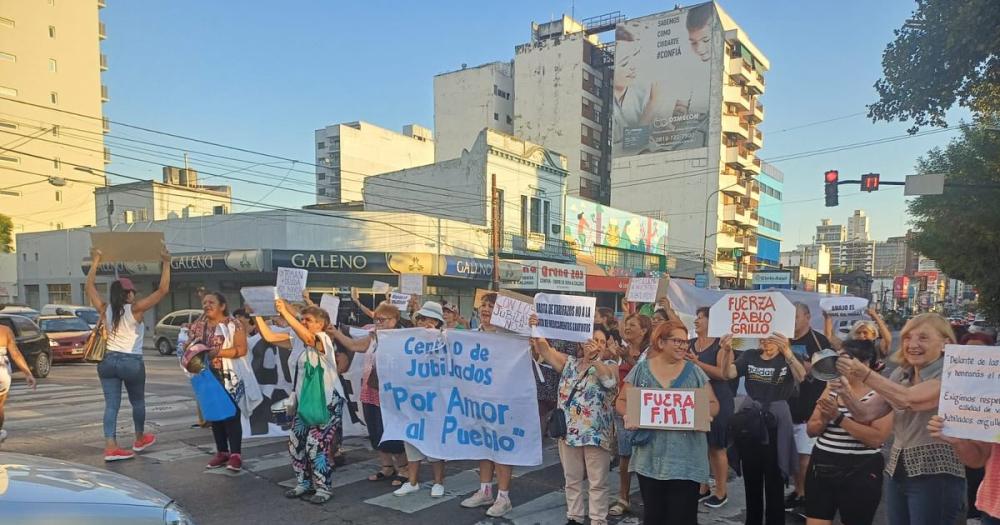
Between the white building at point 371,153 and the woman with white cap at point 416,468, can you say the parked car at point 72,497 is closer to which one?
the woman with white cap at point 416,468

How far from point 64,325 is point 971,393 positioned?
21469 mm

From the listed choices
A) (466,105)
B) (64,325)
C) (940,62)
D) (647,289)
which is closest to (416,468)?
(647,289)

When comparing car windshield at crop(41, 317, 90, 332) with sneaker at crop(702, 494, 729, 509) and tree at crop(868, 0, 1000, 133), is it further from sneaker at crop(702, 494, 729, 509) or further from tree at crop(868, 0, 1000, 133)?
tree at crop(868, 0, 1000, 133)

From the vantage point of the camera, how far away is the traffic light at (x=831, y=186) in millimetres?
16234

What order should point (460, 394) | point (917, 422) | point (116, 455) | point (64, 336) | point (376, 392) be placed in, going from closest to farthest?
point (917, 422) → point (460, 394) → point (376, 392) → point (116, 455) → point (64, 336)

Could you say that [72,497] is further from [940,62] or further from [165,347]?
[165,347]

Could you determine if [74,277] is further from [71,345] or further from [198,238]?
[71,345]

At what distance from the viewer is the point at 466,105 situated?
196 ft

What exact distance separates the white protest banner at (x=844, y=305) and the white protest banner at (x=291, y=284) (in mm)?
7189

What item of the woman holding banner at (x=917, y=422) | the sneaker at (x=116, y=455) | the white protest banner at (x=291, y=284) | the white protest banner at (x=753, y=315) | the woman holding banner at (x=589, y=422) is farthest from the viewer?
the white protest banner at (x=291, y=284)

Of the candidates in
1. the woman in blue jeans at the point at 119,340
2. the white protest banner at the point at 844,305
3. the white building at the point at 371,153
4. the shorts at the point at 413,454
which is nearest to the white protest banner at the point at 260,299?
the woman in blue jeans at the point at 119,340

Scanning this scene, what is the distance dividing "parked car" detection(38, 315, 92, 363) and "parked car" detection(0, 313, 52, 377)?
10.2 ft

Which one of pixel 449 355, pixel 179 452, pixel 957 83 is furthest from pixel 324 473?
pixel 957 83

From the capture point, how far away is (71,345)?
56.1 ft
